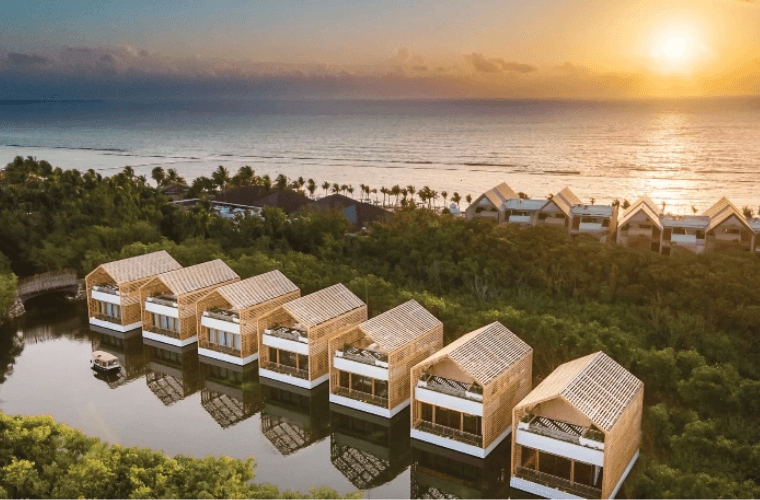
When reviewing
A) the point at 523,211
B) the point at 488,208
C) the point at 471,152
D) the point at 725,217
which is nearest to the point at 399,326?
the point at 725,217

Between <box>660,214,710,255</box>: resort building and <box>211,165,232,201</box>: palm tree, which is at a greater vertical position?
<box>211,165,232,201</box>: palm tree

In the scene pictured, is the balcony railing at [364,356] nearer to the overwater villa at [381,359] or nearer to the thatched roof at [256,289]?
the overwater villa at [381,359]

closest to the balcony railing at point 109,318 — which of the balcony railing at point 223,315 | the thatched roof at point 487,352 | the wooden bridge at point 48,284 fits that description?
the wooden bridge at point 48,284

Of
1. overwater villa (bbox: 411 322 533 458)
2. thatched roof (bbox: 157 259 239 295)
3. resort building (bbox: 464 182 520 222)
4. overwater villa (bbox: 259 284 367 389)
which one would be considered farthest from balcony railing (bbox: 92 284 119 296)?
resort building (bbox: 464 182 520 222)

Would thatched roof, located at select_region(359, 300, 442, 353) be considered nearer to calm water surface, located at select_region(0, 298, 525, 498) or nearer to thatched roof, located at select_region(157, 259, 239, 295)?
calm water surface, located at select_region(0, 298, 525, 498)

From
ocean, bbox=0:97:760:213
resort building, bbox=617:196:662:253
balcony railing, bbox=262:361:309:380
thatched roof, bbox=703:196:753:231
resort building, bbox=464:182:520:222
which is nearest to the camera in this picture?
balcony railing, bbox=262:361:309:380

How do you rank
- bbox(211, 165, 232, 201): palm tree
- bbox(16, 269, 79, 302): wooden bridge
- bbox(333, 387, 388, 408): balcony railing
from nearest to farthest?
bbox(333, 387, 388, 408): balcony railing < bbox(16, 269, 79, 302): wooden bridge < bbox(211, 165, 232, 201): palm tree

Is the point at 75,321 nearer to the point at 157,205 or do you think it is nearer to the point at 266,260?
the point at 266,260
